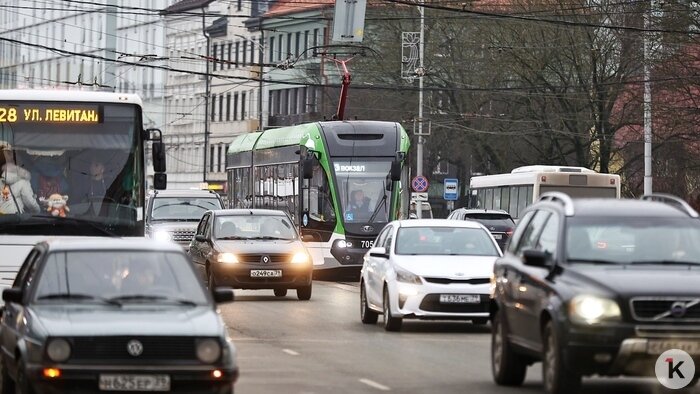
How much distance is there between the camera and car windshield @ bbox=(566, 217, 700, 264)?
15.3 metres

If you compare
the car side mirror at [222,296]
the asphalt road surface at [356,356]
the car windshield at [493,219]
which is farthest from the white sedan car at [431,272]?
the car windshield at [493,219]

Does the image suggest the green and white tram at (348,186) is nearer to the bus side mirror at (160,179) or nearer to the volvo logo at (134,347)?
the bus side mirror at (160,179)

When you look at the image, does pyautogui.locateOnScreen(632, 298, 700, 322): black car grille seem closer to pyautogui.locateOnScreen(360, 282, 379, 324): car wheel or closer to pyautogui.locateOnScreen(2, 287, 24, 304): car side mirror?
pyautogui.locateOnScreen(2, 287, 24, 304): car side mirror

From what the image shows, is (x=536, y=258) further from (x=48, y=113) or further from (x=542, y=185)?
(x=542, y=185)

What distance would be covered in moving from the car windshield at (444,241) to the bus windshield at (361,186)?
17348 millimetres

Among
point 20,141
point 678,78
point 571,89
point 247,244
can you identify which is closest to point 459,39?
point 571,89

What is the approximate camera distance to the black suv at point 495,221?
1973 inches

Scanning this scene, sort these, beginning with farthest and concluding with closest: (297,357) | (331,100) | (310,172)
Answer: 1. (331,100)
2. (310,172)
3. (297,357)

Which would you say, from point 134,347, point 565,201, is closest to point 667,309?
point 565,201

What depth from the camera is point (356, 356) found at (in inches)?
797

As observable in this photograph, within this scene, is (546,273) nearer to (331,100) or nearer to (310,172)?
(310,172)

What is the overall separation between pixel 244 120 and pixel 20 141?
339 ft

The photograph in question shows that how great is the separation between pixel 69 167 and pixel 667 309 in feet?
37.7

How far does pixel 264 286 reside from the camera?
105ft
